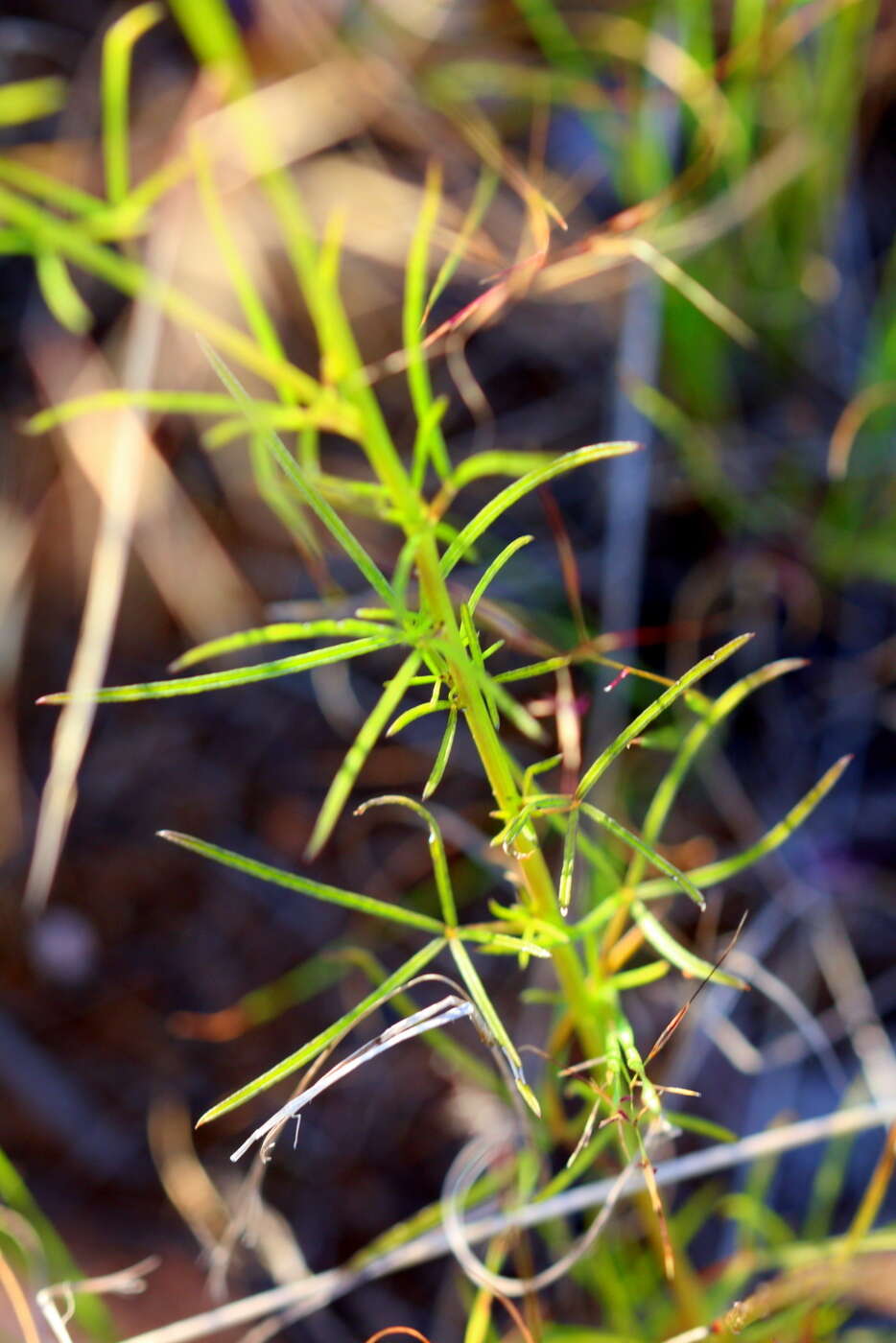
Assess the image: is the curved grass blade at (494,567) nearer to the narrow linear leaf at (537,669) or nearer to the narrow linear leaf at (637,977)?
the narrow linear leaf at (537,669)

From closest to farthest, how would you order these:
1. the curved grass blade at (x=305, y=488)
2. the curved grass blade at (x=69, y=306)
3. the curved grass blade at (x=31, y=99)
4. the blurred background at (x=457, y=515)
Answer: the curved grass blade at (x=305, y=488), the blurred background at (x=457, y=515), the curved grass blade at (x=69, y=306), the curved grass blade at (x=31, y=99)

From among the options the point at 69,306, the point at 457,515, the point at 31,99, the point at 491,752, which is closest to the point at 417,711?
the point at 491,752

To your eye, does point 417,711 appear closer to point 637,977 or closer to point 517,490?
point 517,490

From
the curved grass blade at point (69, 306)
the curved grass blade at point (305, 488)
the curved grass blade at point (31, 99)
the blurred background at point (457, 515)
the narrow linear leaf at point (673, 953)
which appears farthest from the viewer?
the curved grass blade at point (31, 99)

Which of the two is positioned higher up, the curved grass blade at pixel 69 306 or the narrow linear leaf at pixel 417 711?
the curved grass blade at pixel 69 306

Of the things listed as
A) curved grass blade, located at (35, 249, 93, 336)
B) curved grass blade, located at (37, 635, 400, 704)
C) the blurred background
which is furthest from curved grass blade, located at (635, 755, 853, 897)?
curved grass blade, located at (35, 249, 93, 336)

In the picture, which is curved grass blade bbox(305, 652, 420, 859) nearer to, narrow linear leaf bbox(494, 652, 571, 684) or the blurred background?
narrow linear leaf bbox(494, 652, 571, 684)

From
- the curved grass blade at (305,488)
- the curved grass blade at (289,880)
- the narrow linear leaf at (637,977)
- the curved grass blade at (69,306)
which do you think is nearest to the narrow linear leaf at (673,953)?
the narrow linear leaf at (637,977)

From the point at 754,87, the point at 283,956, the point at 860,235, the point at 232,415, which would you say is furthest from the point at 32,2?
the point at 283,956

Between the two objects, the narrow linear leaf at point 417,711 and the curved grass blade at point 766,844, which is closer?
the narrow linear leaf at point 417,711
